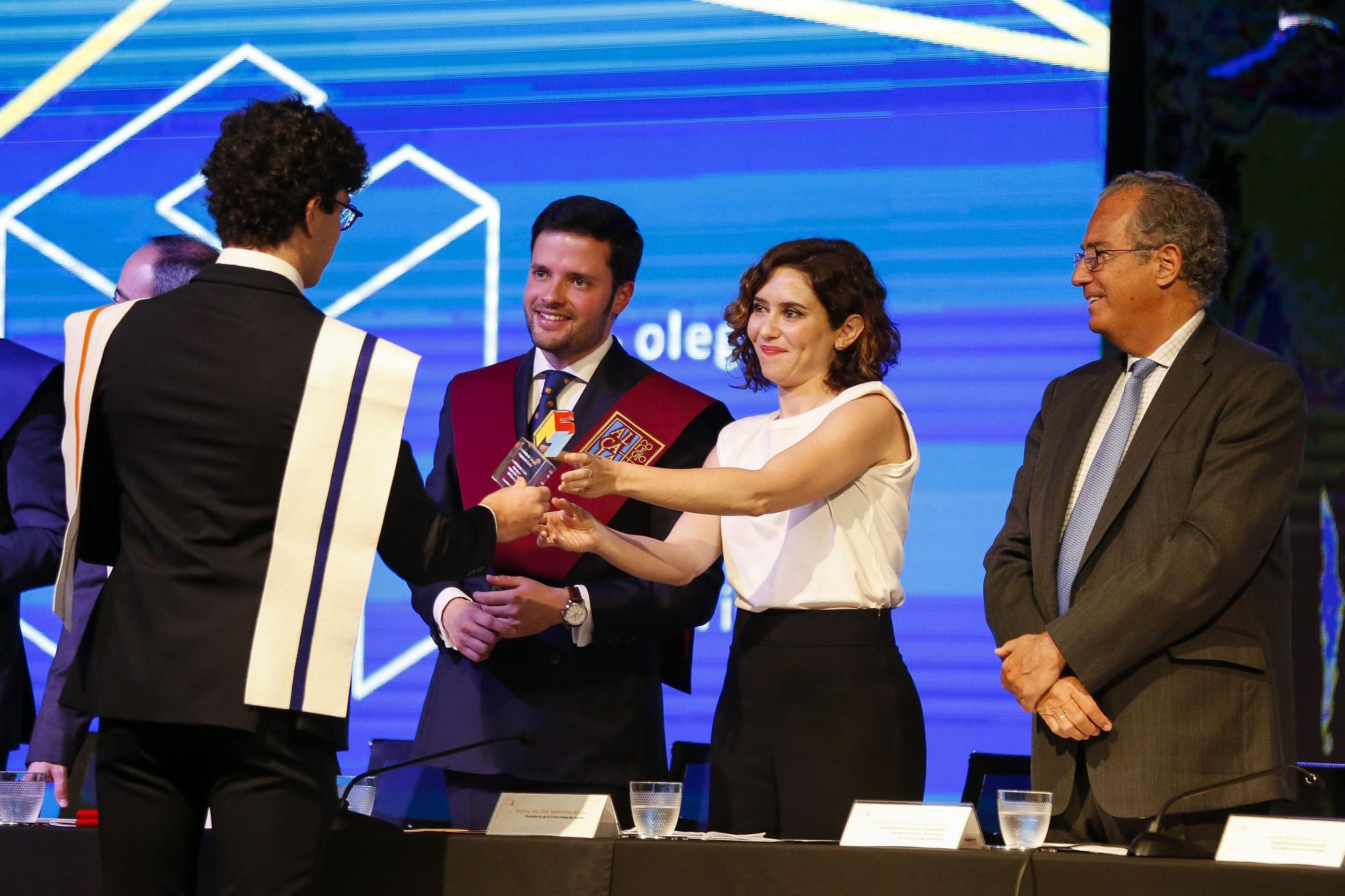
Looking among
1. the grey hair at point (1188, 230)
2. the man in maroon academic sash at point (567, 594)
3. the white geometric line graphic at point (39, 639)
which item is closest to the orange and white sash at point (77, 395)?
the man in maroon academic sash at point (567, 594)

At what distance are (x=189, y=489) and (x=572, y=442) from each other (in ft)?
3.87

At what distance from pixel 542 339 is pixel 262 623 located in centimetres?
130

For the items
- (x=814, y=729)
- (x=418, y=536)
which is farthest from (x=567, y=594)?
(x=418, y=536)

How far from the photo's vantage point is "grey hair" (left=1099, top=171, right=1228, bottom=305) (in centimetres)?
256

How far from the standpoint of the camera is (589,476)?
2484 mm

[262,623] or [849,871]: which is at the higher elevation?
[262,623]

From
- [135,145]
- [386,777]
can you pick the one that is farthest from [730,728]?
[135,145]

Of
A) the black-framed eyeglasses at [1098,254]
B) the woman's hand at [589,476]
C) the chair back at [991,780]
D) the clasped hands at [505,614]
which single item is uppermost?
the black-framed eyeglasses at [1098,254]

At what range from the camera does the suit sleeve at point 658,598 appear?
9.14 feet

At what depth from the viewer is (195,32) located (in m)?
4.38

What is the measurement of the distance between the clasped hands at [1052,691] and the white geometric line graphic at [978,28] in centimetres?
201

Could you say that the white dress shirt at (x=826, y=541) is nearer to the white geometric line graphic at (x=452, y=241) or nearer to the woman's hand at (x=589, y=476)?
the woman's hand at (x=589, y=476)

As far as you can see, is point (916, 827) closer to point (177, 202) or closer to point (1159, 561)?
point (1159, 561)

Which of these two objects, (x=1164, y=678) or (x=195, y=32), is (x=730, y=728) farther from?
(x=195, y=32)
